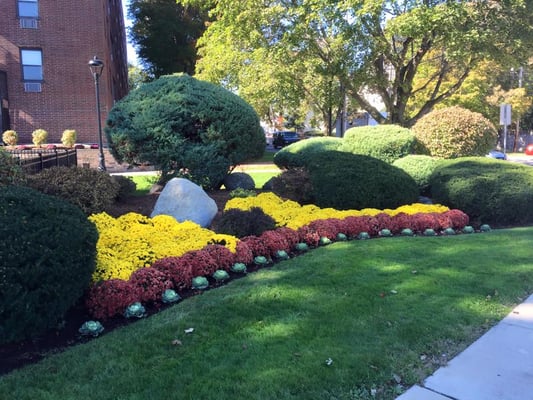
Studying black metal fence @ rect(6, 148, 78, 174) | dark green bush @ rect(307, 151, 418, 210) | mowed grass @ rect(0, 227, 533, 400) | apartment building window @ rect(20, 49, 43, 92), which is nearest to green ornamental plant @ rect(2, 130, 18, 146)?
apartment building window @ rect(20, 49, 43, 92)

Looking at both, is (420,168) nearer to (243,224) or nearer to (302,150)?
(302,150)

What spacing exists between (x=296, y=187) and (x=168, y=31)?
27117 millimetres

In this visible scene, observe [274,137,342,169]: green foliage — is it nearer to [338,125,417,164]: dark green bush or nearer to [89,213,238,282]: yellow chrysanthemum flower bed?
[338,125,417,164]: dark green bush

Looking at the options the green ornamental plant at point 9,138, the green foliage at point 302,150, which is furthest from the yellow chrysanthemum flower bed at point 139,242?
the green ornamental plant at point 9,138

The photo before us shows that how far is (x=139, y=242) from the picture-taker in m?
4.99

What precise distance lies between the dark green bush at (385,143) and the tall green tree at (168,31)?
24.1 metres

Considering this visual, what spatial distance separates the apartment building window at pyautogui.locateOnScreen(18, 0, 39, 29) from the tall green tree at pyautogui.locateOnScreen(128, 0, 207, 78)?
11.4m

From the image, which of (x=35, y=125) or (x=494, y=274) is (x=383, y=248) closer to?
(x=494, y=274)

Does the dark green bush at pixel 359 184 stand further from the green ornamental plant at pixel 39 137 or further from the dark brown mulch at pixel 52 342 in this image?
the green ornamental plant at pixel 39 137

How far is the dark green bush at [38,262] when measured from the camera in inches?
119

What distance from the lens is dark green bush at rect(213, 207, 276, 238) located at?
586 cm

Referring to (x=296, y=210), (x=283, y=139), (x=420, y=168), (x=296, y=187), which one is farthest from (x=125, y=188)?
(x=283, y=139)

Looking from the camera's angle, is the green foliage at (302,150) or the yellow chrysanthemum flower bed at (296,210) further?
the green foliage at (302,150)

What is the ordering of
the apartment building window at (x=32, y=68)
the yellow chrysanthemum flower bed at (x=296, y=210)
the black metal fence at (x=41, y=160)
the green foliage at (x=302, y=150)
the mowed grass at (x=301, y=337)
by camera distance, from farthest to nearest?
the apartment building window at (x=32, y=68) → the green foliage at (x=302, y=150) → the black metal fence at (x=41, y=160) → the yellow chrysanthemum flower bed at (x=296, y=210) → the mowed grass at (x=301, y=337)
